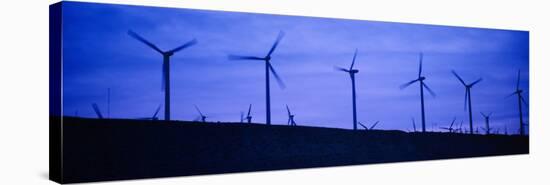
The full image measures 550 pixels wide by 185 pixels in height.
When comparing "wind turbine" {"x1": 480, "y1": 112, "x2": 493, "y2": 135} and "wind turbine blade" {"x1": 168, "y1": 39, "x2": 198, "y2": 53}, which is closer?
"wind turbine blade" {"x1": 168, "y1": 39, "x2": 198, "y2": 53}

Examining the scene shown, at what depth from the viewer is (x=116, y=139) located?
8727 millimetres

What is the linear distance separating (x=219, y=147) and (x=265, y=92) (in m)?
0.92

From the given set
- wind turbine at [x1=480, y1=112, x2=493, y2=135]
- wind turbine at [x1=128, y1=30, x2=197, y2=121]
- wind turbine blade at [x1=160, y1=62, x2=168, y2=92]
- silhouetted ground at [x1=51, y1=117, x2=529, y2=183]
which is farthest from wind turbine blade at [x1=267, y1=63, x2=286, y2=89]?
wind turbine at [x1=480, y1=112, x2=493, y2=135]

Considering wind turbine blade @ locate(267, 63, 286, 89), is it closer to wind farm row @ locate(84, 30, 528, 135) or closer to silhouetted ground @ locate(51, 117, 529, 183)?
wind farm row @ locate(84, 30, 528, 135)

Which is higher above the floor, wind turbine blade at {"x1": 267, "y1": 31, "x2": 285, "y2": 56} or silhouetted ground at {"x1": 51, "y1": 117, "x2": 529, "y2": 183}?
wind turbine blade at {"x1": 267, "y1": 31, "x2": 285, "y2": 56}

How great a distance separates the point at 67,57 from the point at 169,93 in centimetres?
129

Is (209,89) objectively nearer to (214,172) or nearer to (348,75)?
(214,172)

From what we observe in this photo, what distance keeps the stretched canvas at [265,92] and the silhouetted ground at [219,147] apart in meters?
0.01

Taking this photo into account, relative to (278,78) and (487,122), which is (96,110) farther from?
(487,122)

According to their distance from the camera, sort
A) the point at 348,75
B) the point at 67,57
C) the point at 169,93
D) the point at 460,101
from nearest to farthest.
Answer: the point at 67,57 → the point at 169,93 → the point at 348,75 → the point at 460,101

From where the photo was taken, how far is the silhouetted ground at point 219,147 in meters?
8.58

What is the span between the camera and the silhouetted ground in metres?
8.58

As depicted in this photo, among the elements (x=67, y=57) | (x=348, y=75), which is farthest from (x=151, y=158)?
(x=348, y=75)

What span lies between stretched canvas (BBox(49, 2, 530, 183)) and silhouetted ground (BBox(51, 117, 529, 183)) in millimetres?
14
